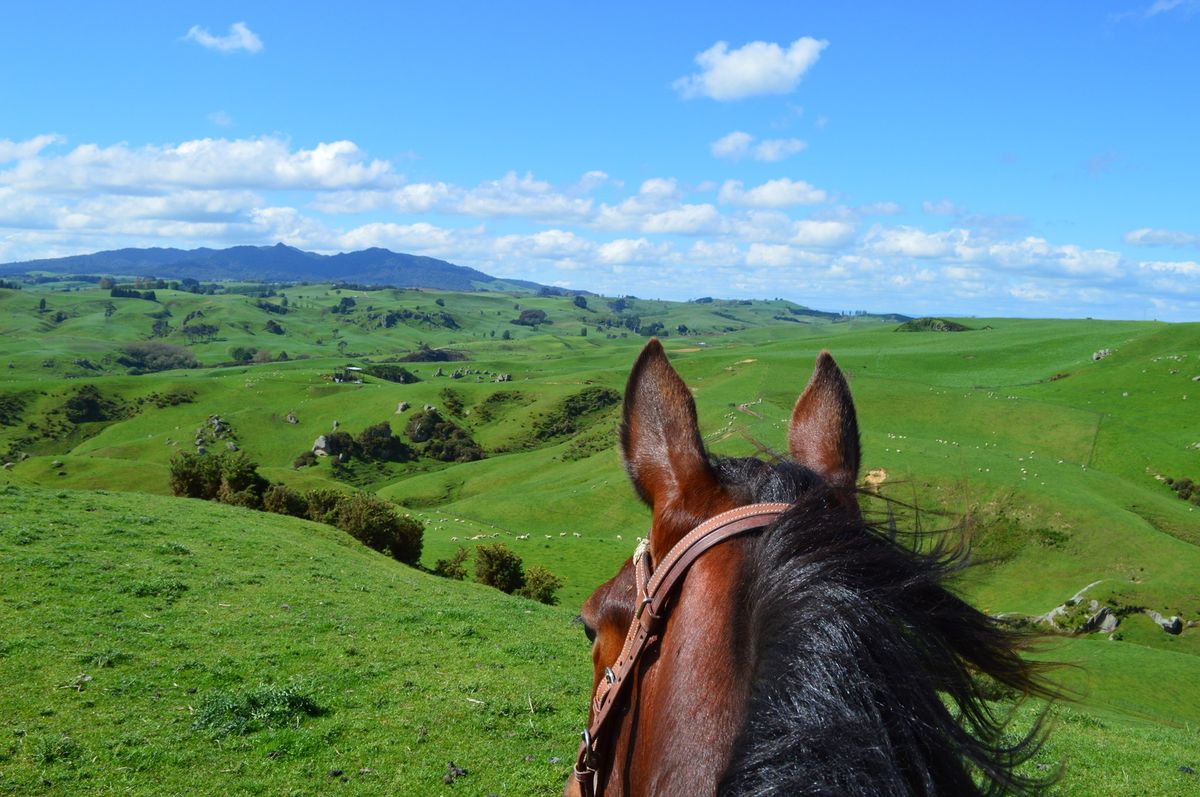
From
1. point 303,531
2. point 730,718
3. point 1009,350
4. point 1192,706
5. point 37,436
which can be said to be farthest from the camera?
point 1009,350

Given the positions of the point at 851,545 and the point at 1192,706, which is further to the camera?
the point at 1192,706

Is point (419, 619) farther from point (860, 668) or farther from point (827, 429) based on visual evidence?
point (860, 668)

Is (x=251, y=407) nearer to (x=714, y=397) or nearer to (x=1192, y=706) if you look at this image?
(x=714, y=397)

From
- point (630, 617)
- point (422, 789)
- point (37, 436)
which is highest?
point (630, 617)

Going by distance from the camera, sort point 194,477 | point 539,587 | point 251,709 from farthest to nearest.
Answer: point 194,477
point 539,587
point 251,709

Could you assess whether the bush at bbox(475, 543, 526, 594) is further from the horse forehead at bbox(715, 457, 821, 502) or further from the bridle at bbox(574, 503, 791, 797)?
the horse forehead at bbox(715, 457, 821, 502)

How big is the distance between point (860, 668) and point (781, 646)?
6.9 inches

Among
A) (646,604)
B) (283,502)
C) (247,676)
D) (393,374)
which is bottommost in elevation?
(393,374)

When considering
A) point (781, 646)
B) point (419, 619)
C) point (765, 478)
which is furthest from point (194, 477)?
point (781, 646)

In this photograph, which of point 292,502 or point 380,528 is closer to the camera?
point 380,528

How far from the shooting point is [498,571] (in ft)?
102

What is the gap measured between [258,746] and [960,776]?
967 cm

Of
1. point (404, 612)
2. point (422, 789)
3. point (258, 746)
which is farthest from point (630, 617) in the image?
point (404, 612)

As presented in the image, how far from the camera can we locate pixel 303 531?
89.0 ft
